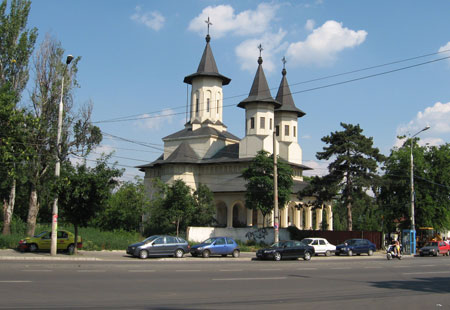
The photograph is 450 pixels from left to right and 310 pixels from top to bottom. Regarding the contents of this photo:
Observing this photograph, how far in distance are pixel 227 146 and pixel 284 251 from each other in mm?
31343

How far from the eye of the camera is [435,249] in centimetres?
3869

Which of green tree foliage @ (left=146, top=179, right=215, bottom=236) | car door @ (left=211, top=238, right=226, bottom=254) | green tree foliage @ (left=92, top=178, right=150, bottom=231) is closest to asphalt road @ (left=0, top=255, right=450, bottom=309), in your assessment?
car door @ (left=211, top=238, right=226, bottom=254)

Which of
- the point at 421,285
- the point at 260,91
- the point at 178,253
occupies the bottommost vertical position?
the point at 178,253

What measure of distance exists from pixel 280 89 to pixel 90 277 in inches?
2044

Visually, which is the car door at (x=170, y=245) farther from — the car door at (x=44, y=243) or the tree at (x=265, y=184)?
the tree at (x=265, y=184)

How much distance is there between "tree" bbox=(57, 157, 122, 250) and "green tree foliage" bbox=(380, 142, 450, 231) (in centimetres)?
3052

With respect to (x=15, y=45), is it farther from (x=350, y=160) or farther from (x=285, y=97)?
(x=285, y=97)

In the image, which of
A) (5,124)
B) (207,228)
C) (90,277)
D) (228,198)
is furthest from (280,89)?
(90,277)

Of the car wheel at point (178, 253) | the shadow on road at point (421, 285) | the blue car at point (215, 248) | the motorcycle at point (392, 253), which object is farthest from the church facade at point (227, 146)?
the shadow on road at point (421, 285)

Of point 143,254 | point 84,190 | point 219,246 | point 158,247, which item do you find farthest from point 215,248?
point 84,190

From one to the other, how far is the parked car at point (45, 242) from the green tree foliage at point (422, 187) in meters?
31.4

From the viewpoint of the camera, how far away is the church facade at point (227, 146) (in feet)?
178

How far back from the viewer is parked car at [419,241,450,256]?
126 ft

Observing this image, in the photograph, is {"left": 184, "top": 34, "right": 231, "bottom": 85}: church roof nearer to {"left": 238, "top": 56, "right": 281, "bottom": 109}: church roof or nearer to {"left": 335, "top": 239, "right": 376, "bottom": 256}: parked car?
{"left": 238, "top": 56, "right": 281, "bottom": 109}: church roof
